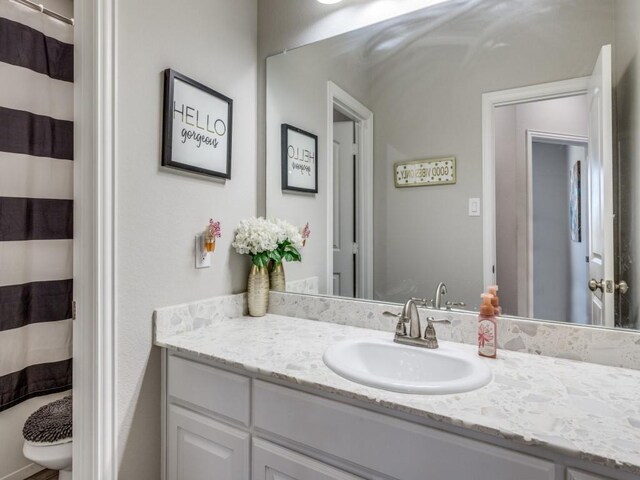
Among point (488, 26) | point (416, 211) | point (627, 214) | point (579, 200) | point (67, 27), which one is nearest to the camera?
point (627, 214)

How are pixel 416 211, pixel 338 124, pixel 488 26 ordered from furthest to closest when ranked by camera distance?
pixel 338 124
pixel 416 211
pixel 488 26

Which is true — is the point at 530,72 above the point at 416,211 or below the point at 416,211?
above

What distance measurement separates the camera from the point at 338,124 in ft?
5.27

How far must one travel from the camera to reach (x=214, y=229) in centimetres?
145

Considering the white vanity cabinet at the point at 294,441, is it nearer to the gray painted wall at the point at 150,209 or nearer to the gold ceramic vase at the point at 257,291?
the gray painted wall at the point at 150,209

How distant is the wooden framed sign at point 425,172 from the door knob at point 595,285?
0.54m

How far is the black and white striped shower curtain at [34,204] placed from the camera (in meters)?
1.64

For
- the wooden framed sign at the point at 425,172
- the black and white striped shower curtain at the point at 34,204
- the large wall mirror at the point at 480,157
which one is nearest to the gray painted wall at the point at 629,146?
the large wall mirror at the point at 480,157

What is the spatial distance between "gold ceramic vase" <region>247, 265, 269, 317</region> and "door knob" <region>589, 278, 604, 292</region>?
1.20 m

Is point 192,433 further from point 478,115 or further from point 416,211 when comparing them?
point 478,115

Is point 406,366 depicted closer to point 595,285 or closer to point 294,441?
point 294,441

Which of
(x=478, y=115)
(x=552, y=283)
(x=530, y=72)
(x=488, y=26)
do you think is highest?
(x=488, y=26)

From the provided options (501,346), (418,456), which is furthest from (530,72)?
(418,456)

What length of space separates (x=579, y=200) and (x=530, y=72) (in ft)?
1.50
